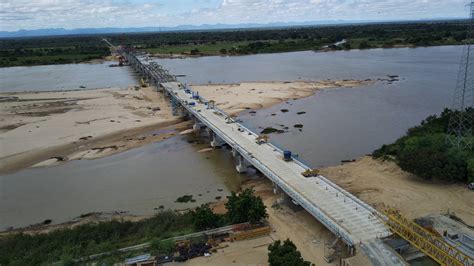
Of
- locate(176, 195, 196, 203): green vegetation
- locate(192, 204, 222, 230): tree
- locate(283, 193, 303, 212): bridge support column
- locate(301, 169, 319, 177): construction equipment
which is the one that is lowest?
locate(176, 195, 196, 203): green vegetation

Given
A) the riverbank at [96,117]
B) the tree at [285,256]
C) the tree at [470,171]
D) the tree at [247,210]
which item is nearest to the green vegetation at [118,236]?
the tree at [247,210]

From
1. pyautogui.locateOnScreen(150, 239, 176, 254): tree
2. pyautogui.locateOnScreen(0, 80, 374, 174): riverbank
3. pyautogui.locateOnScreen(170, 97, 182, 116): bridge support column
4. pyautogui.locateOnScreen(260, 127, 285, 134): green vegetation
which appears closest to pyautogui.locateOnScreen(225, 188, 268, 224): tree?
pyautogui.locateOnScreen(150, 239, 176, 254): tree

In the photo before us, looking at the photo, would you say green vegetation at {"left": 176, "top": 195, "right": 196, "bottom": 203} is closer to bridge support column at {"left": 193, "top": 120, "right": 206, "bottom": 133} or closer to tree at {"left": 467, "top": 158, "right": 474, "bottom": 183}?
bridge support column at {"left": 193, "top": 120, "right": 206, "bottom": 133}

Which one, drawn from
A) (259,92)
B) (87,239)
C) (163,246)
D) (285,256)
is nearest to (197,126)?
(259,92)

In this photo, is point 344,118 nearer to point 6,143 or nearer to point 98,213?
point 98,213

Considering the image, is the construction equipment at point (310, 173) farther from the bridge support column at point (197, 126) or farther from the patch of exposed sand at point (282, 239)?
the bridge support column at point (197, 126)

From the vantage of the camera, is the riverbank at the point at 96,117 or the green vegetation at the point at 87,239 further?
the riverbank at the point at 96,117
